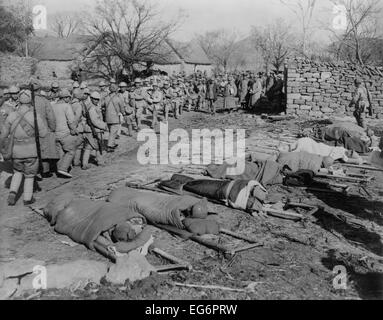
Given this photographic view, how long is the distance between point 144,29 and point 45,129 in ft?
78.6

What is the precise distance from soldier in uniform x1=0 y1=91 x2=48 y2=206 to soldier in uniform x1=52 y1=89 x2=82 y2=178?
4.91ft

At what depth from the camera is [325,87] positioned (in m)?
17.6

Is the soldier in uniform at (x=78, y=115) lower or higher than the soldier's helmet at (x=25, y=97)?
lower

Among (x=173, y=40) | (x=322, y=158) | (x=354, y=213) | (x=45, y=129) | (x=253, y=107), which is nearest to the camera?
(x=354, y=213)

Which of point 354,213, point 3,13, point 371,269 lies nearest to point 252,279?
point 371,269

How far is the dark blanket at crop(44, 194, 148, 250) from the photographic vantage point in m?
5.14

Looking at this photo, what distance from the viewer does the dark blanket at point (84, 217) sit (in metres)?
5.14

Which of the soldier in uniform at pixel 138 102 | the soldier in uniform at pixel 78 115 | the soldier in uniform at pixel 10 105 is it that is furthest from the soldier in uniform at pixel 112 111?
the soldier in uniform at pixel 138 102

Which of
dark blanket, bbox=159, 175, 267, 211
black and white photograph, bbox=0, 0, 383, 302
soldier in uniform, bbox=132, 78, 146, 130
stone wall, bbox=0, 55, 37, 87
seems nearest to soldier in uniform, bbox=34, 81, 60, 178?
black and white photograph, bbox=0, 0, 383, 302

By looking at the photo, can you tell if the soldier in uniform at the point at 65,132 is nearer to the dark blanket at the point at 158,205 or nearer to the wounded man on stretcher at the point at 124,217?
the wounded man on stretcher at the point at 124,217

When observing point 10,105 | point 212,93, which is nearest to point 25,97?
point 10,105
